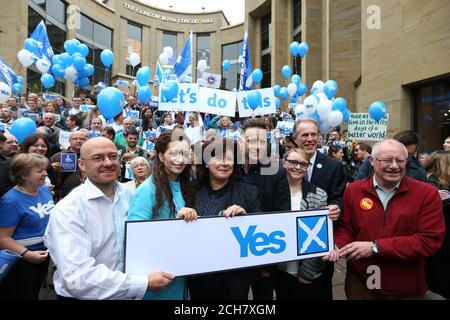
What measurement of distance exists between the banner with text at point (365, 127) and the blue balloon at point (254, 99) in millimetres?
2348

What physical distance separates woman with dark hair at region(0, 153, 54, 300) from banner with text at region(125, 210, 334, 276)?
1409 mm

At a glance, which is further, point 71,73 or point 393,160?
point 71,73

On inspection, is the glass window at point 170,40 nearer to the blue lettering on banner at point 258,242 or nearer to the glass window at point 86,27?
the glass window at point 86,27

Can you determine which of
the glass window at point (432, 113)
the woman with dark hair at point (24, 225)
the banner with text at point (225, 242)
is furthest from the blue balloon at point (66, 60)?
the banner with text at point (225, 242)

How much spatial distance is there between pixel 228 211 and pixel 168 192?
423 millimetres

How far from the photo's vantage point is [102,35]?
29.0 metres

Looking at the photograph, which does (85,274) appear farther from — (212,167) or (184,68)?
(184,68)

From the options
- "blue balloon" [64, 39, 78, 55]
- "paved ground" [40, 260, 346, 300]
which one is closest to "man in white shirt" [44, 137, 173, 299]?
"paved ground" [40, 260, 346, 300]

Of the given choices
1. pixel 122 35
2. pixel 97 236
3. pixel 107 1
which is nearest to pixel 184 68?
pixel 97 236

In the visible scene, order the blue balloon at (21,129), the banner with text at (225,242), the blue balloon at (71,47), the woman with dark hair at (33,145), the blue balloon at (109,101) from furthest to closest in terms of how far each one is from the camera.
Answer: the blue balloon at (71,47)
the blue balloon at (109,101)
the blue balloon at (21,129)
the woman with dark hair at (33,145)
the banner with text at (225,242)

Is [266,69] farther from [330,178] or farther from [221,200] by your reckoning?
[221,200]

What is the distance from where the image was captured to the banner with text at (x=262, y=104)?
713 centimetres

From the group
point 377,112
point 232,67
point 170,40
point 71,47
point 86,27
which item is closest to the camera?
point 377,112

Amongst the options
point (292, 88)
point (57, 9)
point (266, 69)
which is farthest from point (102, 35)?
point (292, 88)
